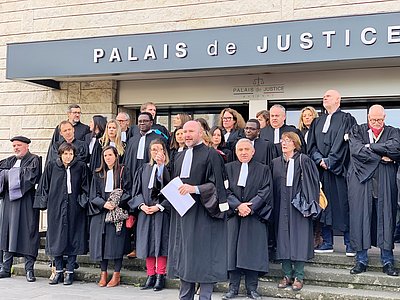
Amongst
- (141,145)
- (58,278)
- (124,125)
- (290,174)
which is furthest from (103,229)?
(290,174)

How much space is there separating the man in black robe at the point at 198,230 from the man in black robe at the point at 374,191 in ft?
6.41

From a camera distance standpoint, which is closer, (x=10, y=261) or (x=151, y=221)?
(x=151, y=221)

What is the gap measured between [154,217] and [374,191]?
2.79 m

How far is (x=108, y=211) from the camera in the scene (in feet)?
24.0

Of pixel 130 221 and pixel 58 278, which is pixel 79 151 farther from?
pixel 58 278

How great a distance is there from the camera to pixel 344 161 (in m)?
7.25

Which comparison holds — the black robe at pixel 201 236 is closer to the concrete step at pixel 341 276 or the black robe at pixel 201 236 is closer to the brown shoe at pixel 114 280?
the concrete step at pixel 341 276

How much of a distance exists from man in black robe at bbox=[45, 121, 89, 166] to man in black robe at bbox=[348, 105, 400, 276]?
12.3ft

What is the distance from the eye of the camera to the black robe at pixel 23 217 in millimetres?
7773

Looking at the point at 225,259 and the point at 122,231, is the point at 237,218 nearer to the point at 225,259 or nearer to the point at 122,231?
the point at 225,259

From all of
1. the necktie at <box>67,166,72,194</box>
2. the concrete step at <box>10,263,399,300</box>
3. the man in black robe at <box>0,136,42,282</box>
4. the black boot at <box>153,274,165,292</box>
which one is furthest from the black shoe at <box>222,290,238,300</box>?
the man in black robe at <box>0,136,42,282</box>

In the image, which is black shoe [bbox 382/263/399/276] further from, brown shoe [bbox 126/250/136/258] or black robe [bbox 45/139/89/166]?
black robe [bbox 45/139/89/166]

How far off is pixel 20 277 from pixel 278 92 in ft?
17.9

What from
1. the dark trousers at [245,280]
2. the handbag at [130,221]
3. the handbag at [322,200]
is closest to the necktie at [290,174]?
the handbag at [322,200]
